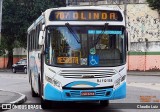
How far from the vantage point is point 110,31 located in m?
12.2

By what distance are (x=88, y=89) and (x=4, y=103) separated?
351 cm

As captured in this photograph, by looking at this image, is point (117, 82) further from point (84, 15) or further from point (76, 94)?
point (84, 15)

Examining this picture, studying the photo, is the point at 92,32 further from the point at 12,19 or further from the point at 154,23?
the point at 12,19

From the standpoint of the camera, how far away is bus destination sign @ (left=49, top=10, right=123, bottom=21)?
12141 millimetres

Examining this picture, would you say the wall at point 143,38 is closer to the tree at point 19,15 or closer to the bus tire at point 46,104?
the tree at point 19,15

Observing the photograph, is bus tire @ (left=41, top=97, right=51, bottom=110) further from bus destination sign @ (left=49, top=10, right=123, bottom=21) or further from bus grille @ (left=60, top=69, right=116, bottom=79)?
bus destination sign @ (left=49, top=10, right=123, bottom=21)

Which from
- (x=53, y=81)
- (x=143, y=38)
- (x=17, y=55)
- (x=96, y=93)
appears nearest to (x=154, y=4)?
(x=143, y=38)

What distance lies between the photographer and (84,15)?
12219 mm

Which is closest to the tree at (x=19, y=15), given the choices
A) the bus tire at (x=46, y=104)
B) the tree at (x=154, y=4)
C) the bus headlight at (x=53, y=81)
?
the tree at (x=154, y=4)

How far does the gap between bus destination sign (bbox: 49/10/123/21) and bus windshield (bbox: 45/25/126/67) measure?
0.86 feet

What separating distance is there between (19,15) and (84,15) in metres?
35.2

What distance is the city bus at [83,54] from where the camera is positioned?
38.4 feet

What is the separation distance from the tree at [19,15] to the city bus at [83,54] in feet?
112

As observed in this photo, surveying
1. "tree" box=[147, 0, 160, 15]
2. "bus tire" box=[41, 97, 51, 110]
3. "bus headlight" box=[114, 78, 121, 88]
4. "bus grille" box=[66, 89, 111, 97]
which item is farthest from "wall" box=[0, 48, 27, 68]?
"bus grille" box=[66, 89, 111, 97]
